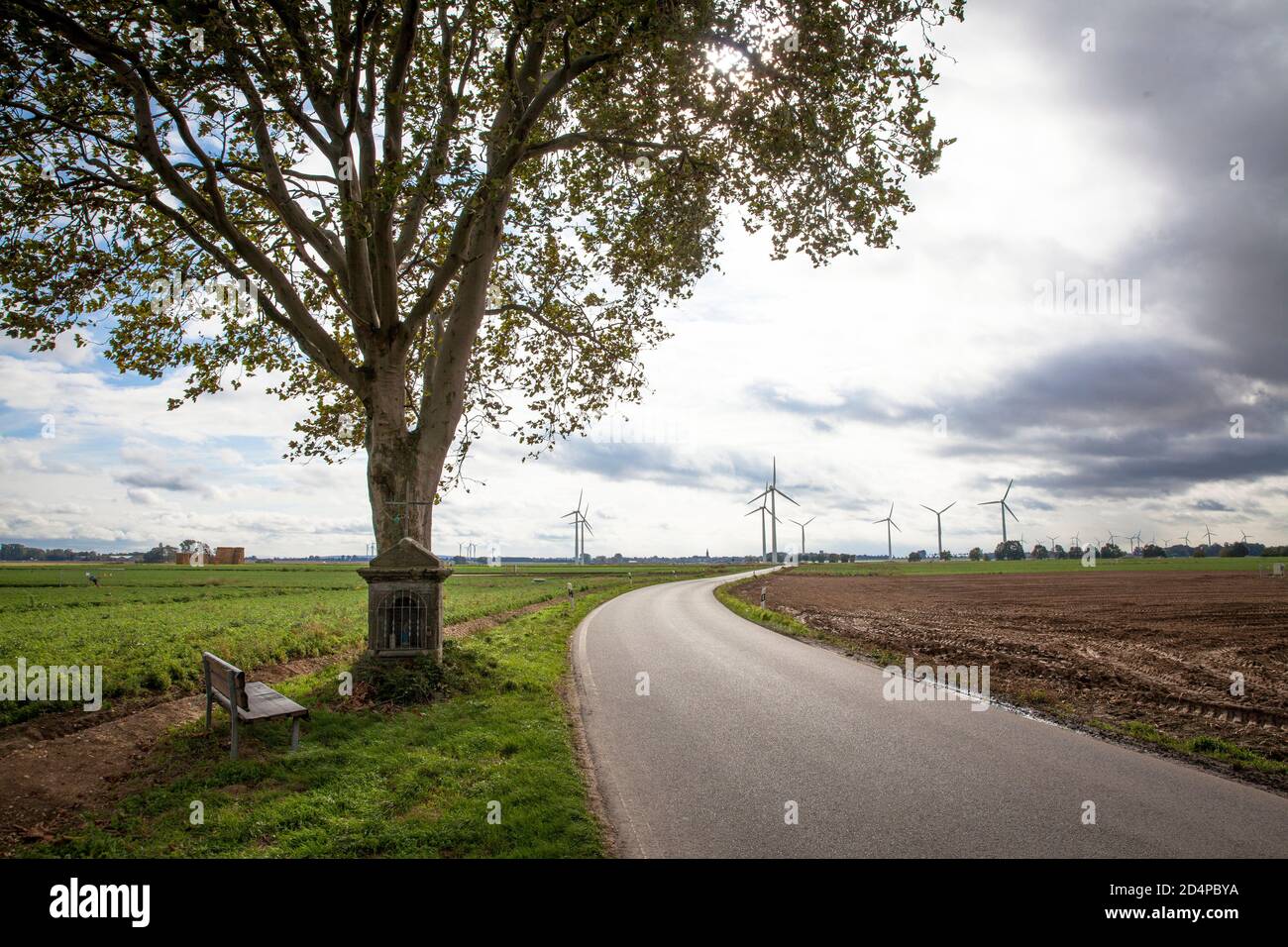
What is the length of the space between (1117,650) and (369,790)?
1845 centimetres

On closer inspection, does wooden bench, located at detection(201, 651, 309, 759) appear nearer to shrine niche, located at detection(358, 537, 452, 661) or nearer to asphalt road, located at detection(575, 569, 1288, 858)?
shrine niche, located at detection(358, 537, 452, 661)

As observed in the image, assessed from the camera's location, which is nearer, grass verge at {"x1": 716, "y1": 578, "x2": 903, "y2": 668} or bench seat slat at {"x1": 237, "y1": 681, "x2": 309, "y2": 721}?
bench seat slat at {"x1": 237, "y1": 681, "x2": 309, "y2": 721}

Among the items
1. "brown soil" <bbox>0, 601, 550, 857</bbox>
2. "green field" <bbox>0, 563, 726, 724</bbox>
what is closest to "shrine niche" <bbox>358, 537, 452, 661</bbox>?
"brown soil" <bbox>0, 601, 550, 857</bbox>

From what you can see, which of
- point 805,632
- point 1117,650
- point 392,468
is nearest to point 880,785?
point 392,468

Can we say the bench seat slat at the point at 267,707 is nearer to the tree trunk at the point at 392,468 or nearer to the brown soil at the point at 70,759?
the brown soil at the point at 70,759

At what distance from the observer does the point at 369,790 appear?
7059 mm

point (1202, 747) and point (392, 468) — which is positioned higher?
point (392, 468)

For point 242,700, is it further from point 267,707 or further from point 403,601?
point 403,601

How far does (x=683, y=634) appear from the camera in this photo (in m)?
21.7

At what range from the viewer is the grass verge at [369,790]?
581cm

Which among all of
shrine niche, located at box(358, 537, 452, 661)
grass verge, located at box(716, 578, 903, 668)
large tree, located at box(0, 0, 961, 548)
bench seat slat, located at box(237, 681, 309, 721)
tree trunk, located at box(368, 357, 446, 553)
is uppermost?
large tree, located at box(0, 0, 961, 548)

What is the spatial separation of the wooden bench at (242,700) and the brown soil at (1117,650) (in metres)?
10.9

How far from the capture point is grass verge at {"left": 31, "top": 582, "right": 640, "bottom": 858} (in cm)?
581

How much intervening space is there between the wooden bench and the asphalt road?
150 inches
